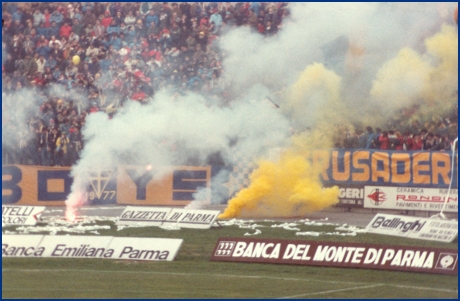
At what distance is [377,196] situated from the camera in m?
18.2

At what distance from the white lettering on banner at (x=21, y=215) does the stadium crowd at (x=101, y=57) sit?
3049 millimetres

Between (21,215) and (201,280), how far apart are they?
6374 mm

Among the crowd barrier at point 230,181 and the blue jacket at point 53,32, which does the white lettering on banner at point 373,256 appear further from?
the blue jacket at point 53,32

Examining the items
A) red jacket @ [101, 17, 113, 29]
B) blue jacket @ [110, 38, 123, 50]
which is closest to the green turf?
blue jacket @ [110, 38, 123, 50]

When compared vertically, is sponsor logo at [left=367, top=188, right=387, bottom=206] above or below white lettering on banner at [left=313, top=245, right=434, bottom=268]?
below

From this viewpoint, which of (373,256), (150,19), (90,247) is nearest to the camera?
(373,256)

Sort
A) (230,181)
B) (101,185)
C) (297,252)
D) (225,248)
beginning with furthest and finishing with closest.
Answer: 1. (101,185)
2. (230,181)
3. (225,248)
4. (297,252)

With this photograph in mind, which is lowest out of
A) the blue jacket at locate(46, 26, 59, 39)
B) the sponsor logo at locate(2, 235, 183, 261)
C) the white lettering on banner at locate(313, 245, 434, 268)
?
the sponsor logo at locate(2, 235, 183, 261)

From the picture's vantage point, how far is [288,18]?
67.3 feet

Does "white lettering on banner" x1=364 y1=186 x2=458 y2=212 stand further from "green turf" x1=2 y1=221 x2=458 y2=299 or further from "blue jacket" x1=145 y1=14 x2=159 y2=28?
"blue jacket" x1=145 y1=14 x2=159 y2=28

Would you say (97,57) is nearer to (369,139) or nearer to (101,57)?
(101,57)

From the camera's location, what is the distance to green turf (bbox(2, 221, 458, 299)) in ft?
39.8

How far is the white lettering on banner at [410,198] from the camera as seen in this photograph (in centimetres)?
1745

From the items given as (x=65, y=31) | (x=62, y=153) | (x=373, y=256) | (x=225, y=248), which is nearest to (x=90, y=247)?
(x=225, y=248)
